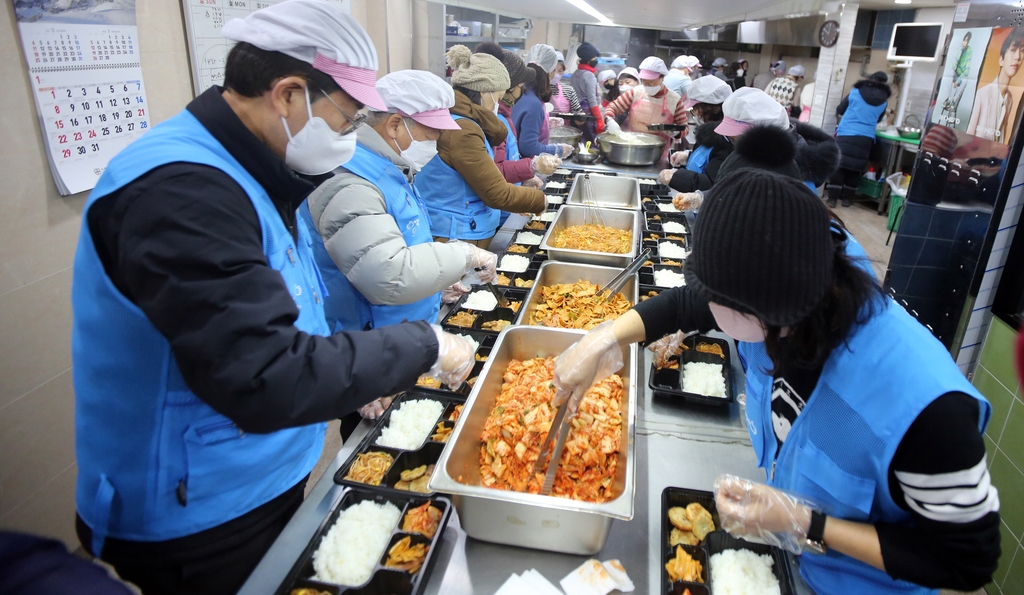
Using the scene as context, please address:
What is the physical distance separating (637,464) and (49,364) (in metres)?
2.45

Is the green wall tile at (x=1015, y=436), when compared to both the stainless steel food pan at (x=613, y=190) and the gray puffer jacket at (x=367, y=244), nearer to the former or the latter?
the gray puffer jacket at (x=367, y=244)

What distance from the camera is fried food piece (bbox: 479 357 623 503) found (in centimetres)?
162

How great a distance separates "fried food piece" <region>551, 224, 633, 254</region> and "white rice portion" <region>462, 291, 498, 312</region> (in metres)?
0.83

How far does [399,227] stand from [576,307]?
0.97 meters

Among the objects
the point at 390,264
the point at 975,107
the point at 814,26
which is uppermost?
the point at 814,26

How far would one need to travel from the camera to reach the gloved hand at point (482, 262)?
2.51 m

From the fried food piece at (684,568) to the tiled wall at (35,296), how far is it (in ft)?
7.86

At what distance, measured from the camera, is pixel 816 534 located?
3.88 ft

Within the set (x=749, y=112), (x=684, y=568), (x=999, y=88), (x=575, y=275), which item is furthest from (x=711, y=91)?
(x=684, y=568)

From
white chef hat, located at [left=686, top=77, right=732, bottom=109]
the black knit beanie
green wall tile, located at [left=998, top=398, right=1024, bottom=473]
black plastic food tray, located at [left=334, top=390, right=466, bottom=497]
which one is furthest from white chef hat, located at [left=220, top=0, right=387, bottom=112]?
white chef hat, located at [left=686, top=77, right=732, bottom=109]

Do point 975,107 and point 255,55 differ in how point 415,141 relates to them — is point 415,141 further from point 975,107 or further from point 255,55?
point 975,107

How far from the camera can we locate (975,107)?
2.73m

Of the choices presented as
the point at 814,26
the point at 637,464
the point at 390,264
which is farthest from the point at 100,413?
the point at 814,26

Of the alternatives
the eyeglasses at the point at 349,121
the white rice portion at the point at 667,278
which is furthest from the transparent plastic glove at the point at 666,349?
the eyeglasses at the point at 349,121
